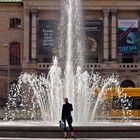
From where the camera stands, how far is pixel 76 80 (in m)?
38.8

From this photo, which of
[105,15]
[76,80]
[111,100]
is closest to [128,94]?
[111,100]

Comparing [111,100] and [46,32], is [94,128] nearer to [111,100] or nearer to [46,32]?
[111,100]

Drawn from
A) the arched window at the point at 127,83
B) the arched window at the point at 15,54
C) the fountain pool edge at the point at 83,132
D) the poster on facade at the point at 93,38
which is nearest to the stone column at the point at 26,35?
the arched window at the point at 15,54

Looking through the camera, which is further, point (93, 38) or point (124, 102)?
point (93, 38)

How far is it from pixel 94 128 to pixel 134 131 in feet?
5.92

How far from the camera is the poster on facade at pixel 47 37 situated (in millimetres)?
79375

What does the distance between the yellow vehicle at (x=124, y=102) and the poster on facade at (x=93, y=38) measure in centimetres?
2250

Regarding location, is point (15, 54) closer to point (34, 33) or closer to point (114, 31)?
point (34, 33)

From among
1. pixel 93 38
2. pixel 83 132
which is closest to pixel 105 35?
pixel 93 38

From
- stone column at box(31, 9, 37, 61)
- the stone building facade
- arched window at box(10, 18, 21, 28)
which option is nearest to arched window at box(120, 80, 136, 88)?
the stone building facade

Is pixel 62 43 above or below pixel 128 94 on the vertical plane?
above

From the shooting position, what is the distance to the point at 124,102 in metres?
58.0

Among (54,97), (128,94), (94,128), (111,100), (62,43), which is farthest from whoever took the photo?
(62,43)

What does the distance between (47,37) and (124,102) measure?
23915 millimetres
